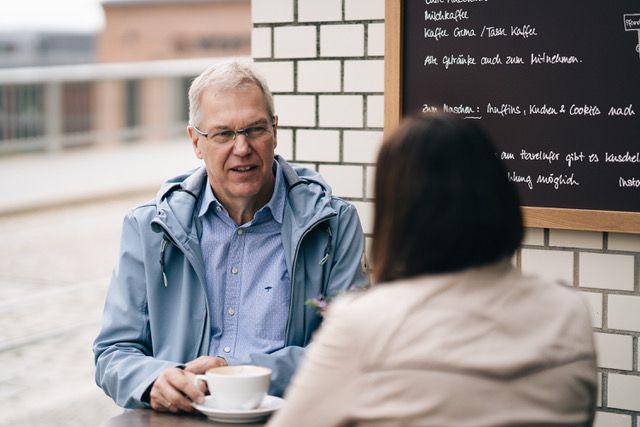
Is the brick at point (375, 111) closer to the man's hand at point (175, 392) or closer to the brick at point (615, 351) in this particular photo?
the brick at point (615, 351)

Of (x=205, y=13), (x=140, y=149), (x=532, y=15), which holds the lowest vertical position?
(x=140, y=149)

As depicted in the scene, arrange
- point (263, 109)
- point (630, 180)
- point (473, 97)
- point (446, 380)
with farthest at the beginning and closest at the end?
point (473, 97) → point (630, 180) → point (263, 109) → point (446, 380)

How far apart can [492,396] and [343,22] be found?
2.44 metres

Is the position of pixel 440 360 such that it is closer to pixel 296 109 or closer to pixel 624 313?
pixel 624 313

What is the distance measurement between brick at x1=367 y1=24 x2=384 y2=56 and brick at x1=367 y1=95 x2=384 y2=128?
0.55 feet

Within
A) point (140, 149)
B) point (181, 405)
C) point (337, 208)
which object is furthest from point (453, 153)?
point (140, 149)

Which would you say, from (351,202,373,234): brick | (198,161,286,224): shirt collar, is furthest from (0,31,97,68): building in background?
(198,161,286,224): shirt collar

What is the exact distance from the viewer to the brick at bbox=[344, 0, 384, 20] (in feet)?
12.6

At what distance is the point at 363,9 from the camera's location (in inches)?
153

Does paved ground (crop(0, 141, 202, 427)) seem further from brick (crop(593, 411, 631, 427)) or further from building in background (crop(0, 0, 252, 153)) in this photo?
brick (crop(593, 411, 631, 427))

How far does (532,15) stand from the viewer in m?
3.56

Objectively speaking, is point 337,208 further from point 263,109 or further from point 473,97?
point 473,97

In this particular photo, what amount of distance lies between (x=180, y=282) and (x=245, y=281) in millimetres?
187

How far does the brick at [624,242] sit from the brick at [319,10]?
4.31 ft
